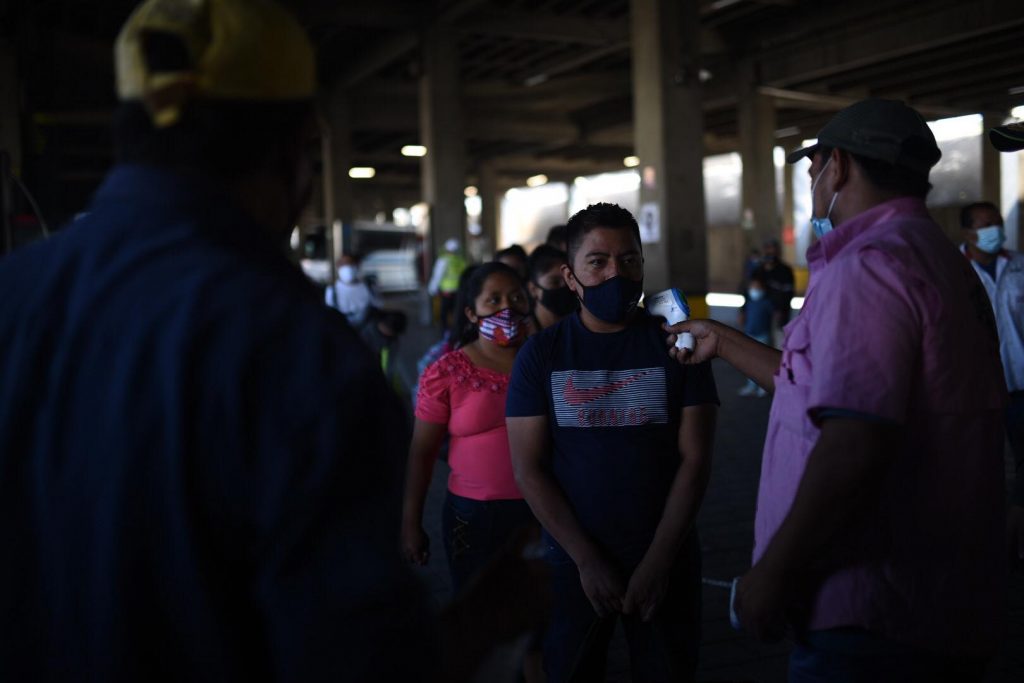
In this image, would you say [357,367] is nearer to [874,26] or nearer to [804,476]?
[804,476]

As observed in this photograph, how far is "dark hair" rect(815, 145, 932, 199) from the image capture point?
1.98 m

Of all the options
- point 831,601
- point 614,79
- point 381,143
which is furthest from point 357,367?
point 381,143

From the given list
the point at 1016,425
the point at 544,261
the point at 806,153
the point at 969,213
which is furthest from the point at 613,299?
the point at 969,213

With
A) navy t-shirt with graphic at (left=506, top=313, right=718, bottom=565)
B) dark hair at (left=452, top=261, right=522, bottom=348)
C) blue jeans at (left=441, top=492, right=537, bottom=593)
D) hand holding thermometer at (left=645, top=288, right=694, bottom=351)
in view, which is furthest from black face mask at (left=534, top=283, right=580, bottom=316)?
navy t-shirt with graphic at (left=506, top=313, right=718, bottom=565)

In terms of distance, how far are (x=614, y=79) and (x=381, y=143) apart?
40.9ft

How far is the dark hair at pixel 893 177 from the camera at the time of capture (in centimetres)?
198

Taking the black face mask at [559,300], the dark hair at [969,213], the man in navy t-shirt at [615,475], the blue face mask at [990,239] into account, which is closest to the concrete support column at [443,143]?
the dark hair at [969,213]

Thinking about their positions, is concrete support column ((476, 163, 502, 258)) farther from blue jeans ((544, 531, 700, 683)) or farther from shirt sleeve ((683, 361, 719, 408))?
blue jeans ((544, 531, 700, 683))

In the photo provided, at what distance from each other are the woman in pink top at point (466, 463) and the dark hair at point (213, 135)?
2303 millimetres

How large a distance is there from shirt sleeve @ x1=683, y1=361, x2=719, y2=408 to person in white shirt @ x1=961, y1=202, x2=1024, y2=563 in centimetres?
250

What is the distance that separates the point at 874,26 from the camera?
64.7ft

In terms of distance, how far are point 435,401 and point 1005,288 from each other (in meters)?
3.79

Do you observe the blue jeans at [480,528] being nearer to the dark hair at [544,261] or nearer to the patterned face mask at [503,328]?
the patterned face mask at [503,328]

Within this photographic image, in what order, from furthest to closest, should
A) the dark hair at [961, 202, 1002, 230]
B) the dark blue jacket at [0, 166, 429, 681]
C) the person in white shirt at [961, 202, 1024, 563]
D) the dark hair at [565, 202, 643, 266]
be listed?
the dark hair at [961, 202, 1002, 230]
the person in white shirt at [961, 202, 1024, 563]
the dark hair at [565, 202, 643, 266]
the dark blue jacket at [0, 166, 429, 681]
